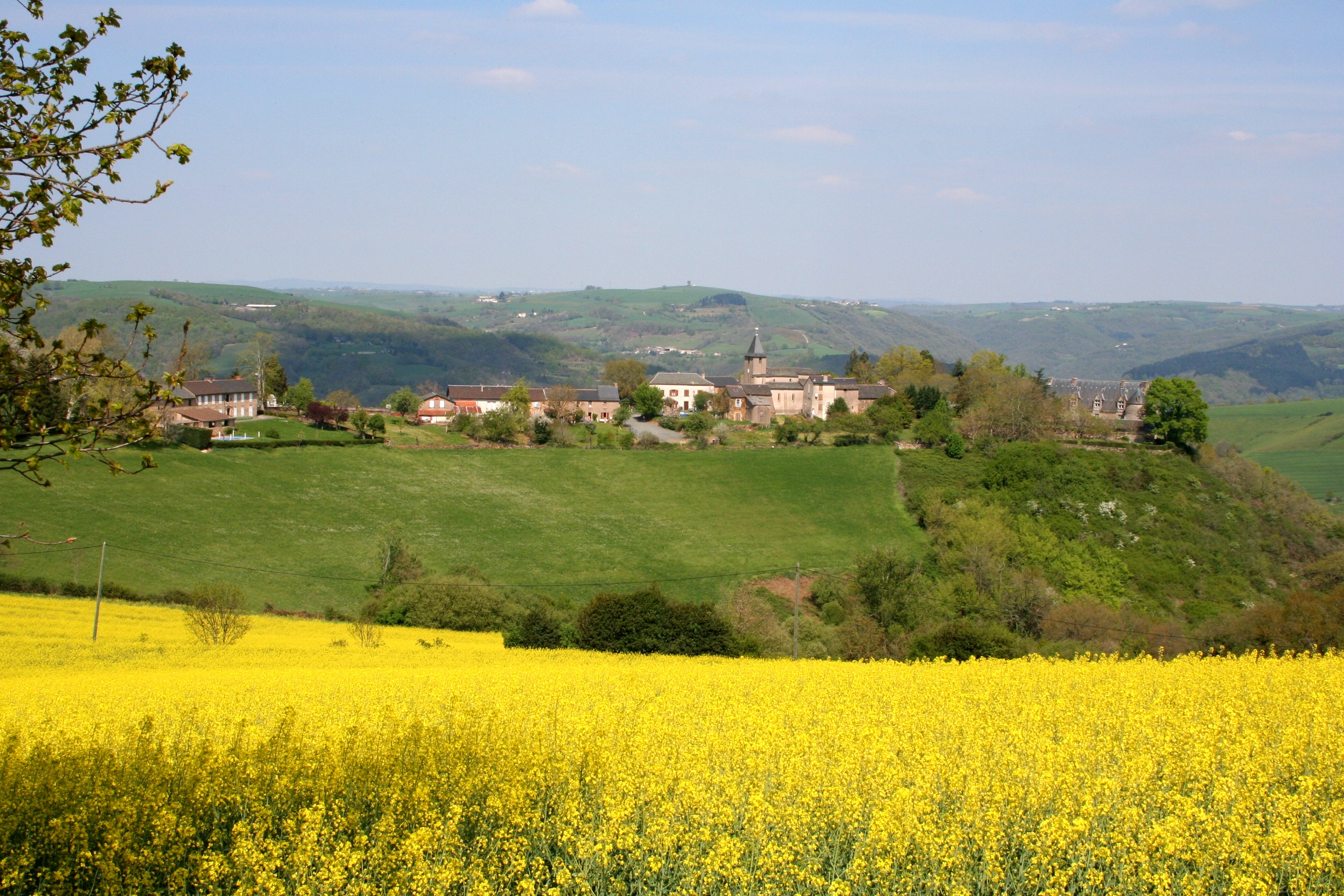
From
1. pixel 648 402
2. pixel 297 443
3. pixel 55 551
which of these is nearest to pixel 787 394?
pixel 648 402

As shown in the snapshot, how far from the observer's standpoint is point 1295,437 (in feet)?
466

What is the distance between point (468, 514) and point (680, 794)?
55.0 meters

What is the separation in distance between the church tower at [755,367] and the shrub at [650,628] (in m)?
80.1

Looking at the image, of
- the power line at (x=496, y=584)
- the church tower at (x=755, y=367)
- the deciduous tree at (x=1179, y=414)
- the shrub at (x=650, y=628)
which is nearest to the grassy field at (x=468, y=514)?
the power line at (x=496, y=584)

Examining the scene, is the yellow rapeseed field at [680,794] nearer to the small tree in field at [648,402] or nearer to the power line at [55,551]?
the power line at [55,551]

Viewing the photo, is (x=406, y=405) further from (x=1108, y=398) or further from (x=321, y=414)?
(x=1108, y=398)

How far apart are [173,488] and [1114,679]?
5416cm

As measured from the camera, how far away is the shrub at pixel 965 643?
3066 centimetres

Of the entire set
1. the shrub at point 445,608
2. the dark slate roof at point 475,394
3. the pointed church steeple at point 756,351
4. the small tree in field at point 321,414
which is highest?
the pointed church steeple at point 756,351

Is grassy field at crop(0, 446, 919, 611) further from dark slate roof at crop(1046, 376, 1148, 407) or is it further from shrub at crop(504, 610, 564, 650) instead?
dark slate roof at crop(1046, 376, 1148, 407)

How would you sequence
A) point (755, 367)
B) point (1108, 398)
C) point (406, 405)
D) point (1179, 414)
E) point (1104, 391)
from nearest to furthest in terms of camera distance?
point (1179, 414)
point (406, 405)
point (1108, 398)
point (1104, 391)
point (755, 367)

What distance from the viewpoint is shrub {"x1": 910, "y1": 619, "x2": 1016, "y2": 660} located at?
1207 inches

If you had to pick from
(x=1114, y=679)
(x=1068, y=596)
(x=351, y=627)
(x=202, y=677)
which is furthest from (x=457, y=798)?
(x=1068, y=596)

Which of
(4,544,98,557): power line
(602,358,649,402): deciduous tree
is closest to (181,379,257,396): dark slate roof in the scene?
(4,544,98,557): power line
